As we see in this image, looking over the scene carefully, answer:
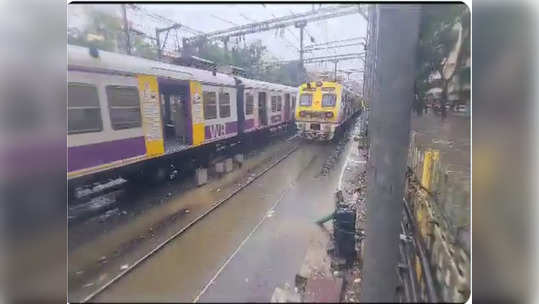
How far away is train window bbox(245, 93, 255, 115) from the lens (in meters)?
3.76

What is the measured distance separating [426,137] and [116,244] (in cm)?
275

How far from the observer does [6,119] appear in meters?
2.05

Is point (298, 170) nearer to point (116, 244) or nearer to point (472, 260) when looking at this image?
point (472, 260)

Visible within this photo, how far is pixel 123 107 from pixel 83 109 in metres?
0.46

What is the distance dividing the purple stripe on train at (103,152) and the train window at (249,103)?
1316 millimetres

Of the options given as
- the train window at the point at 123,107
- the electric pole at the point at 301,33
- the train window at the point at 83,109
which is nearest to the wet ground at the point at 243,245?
the electric pole at the point at 301,33

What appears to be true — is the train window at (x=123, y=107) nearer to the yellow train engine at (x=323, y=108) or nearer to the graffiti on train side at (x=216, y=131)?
the graffiti on train side at (x=216, y=131)

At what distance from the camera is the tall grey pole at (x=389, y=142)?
66.6 inches

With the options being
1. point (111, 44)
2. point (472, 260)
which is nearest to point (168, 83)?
point (111, 44)

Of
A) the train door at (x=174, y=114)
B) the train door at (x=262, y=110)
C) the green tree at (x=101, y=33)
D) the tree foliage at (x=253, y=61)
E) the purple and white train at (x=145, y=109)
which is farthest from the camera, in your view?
the train door at (x=262, y=110)

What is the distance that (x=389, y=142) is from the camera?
5.80 ft

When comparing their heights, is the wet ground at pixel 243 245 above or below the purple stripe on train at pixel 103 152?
below

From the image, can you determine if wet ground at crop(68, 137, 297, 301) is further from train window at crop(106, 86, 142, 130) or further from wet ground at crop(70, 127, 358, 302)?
train window at crop(106, 86, 142, 130)

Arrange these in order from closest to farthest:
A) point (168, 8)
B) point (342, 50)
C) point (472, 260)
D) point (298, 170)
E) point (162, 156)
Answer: point (472, 260) → point (168, 8) → point (342, 50) → point (298, 170) → point (162, 156)
